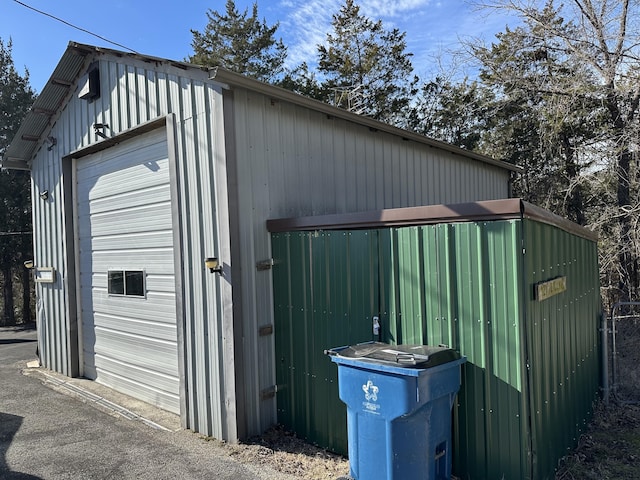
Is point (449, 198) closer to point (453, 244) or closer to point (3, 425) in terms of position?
point (453, 244)

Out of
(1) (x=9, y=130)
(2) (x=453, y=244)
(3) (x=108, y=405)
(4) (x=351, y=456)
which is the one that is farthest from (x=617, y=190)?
(1) (x=9, y=130)

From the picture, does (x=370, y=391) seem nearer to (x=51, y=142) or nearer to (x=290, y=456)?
(x=290, y=456)

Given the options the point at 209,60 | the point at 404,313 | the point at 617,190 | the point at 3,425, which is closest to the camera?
the point at 404,313

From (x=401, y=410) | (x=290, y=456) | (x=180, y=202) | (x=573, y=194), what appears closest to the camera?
(x=401, y=410)

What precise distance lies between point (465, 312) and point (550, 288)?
0.79 metres

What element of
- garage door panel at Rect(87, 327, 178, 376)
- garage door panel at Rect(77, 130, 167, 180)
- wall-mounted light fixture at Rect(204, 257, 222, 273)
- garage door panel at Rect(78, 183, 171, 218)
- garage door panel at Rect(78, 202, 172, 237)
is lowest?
garage door panel at Rect(87, 327, 178, 376)

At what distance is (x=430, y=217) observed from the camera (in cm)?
346

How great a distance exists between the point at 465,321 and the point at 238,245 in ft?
7.04

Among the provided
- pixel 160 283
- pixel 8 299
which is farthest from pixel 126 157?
pixel 8 299

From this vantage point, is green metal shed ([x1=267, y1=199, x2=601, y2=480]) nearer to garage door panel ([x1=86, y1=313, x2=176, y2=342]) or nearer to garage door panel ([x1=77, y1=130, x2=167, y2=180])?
garage door panel ([x1=86, y1=313, x2=176, y2=342])

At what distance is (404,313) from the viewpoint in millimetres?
3627

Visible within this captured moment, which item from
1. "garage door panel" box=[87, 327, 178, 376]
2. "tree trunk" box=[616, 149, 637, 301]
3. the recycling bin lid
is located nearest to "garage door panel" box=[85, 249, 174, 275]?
"garage door panel" box=[87, 327, 178, 376]

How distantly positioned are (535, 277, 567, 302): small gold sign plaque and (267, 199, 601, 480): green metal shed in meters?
0.01

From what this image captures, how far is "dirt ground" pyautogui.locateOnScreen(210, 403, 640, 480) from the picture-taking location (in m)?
3.62
